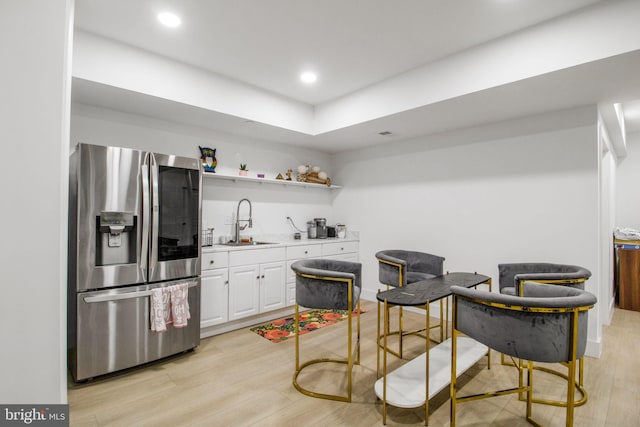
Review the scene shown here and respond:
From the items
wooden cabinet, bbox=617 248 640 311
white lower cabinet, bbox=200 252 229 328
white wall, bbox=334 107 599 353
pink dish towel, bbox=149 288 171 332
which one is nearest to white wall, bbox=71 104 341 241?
white lower cabinet, bbox=200 252 229 328

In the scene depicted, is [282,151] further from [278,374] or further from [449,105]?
[278,374]

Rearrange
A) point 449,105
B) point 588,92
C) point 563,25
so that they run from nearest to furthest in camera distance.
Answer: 1. point 563,25
2. point 588,92
3. point 449,105

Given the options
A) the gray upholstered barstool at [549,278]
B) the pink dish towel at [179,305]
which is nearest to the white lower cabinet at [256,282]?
the pink dish towel at [179,305]

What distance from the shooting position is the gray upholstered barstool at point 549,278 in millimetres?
2295

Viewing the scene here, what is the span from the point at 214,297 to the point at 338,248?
2025 millimetres

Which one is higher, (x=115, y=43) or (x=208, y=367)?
(x=115, y=43)

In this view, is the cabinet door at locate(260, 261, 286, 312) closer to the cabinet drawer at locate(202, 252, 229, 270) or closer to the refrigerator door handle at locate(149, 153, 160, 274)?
the cabinet drawer at locate(202, 252, 229, 270)

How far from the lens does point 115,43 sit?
8.82ft

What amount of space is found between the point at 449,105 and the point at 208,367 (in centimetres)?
329

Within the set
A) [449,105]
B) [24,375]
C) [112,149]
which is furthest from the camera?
[449,105]

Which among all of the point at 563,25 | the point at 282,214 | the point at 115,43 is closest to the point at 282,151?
the point at 282,214

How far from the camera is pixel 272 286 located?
398 cm

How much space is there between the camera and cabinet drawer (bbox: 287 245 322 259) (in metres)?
4.20

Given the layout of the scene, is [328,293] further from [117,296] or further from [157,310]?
[117,296]
